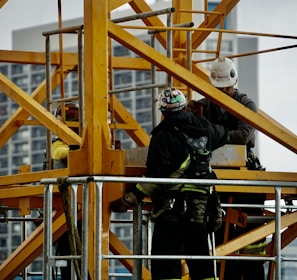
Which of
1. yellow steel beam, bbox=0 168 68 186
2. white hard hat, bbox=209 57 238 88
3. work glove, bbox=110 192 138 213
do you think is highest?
white hard hat, bbox=209 57 238 88

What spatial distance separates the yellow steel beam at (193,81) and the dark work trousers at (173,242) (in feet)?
4.89

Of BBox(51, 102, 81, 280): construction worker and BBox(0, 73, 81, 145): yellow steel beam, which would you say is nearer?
BBox(0, 73, 81, 145): yellow steel beam

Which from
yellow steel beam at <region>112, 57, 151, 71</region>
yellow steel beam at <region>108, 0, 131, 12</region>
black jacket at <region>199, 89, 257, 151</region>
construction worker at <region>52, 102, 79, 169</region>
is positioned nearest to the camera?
yellow steel beam at <region>108, 0, 131, 12</region>

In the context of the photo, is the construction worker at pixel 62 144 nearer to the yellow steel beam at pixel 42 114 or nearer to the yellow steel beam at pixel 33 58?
the yellow steel beam at pixel 42 114

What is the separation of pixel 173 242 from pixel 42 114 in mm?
2986

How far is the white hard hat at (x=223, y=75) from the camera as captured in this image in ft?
50.1

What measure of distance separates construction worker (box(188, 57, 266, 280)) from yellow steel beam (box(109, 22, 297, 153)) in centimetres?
68

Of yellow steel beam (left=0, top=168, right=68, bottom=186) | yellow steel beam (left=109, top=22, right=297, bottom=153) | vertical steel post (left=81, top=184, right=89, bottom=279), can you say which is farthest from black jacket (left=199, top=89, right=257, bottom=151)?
vertical steel post (left=81, top=184, right=89, bottom=279)

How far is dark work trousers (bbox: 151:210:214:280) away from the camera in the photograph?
514 inches

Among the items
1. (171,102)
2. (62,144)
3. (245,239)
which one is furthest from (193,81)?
(62,144)

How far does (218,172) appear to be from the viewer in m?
14.5

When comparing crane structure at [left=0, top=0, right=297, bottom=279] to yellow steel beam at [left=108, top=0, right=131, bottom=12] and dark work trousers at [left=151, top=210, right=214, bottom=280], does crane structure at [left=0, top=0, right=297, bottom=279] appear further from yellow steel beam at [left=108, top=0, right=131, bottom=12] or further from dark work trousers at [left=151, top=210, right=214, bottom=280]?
dark work trousers at [left=151, top=210, right=214, bottom=280]

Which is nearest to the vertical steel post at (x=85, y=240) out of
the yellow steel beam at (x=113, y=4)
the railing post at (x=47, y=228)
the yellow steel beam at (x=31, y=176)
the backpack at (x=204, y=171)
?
the railing post at (x=47, y=228)

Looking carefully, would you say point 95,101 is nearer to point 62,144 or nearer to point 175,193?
point 175,193
